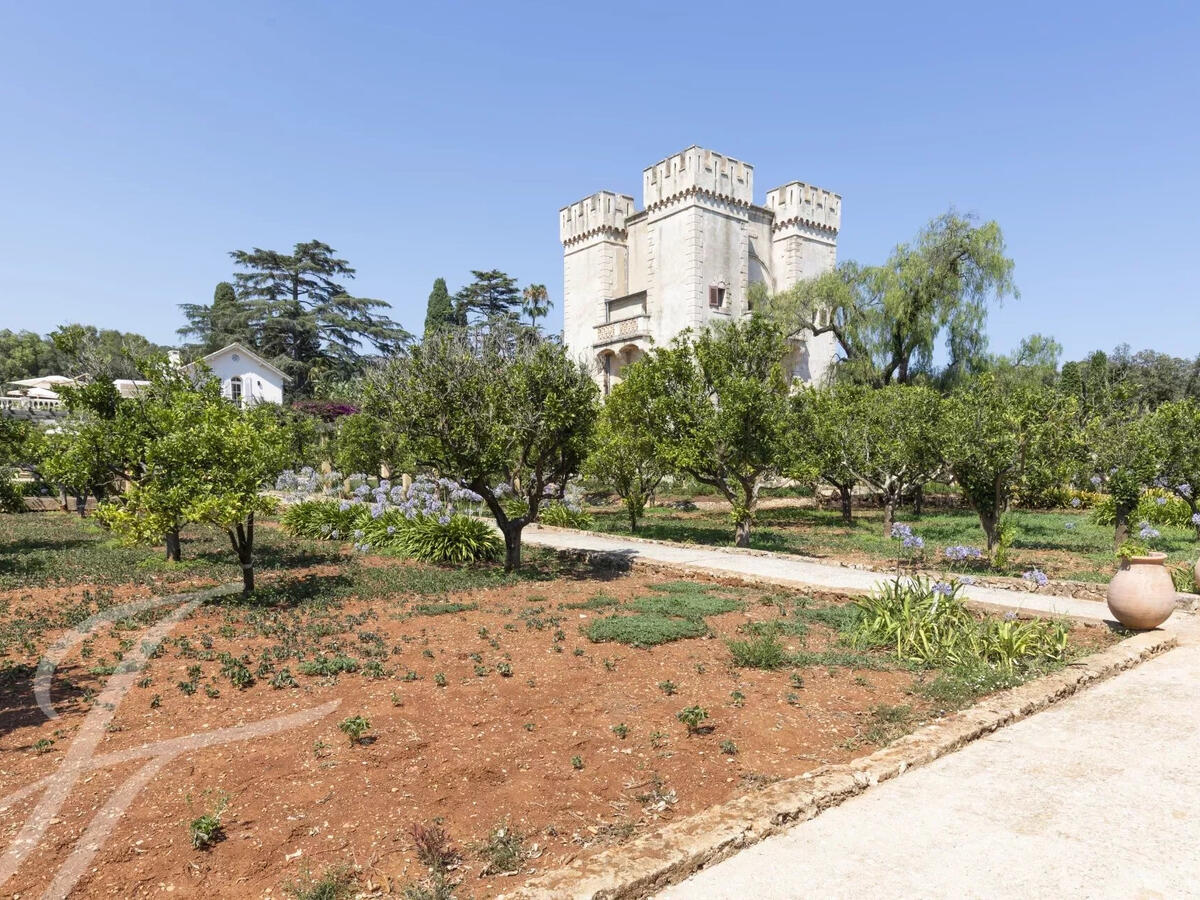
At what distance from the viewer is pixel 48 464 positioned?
974cm

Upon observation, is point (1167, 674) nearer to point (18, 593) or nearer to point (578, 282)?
point (18, 593)

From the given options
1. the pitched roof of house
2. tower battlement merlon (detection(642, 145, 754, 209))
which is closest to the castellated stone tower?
tower battlement merlon (detection(642, 145, 754, 209))

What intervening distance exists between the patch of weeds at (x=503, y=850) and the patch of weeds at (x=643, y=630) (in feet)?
12.3

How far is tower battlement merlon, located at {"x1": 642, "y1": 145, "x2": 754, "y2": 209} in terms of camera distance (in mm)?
33656

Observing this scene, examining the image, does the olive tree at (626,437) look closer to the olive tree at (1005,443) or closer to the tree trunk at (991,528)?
the olive tree at (1005,443)

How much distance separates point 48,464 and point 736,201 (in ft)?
106

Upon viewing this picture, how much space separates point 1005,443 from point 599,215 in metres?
30.5

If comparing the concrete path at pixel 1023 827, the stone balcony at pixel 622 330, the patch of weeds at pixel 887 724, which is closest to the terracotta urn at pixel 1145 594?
the concrete path at pixel 1023 827

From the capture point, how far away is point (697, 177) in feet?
110

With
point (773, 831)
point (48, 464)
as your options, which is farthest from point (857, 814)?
point (48, 464)

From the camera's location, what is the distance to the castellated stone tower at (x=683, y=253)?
34156 millimetres

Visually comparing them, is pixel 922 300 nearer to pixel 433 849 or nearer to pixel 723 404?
pixel 723 404

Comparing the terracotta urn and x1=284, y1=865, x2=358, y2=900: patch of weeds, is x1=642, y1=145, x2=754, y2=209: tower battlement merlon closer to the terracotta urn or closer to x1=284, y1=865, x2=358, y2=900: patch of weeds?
the terracotta urn

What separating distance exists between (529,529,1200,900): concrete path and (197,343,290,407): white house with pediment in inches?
1948
